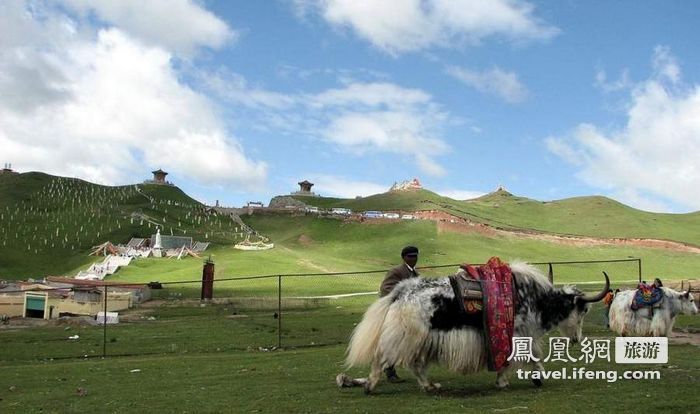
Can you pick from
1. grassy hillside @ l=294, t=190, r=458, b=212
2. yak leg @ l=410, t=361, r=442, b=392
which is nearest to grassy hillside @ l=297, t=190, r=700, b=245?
grassy hillside @ l=294, t=190, r=458, b=212

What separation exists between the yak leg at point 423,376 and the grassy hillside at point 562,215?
66.1 meters

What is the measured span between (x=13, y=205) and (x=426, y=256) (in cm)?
6469

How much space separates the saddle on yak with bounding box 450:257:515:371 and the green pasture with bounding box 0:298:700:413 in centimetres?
52

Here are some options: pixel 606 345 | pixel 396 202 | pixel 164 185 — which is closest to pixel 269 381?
pixel 606 345

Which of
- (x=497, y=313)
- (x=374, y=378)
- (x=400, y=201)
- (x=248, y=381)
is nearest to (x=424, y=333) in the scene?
(x=374, y=378)

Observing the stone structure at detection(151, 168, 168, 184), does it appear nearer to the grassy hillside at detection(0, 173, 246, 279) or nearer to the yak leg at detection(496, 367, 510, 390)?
the grassy hillside at detection(0, 173, 246, 279)

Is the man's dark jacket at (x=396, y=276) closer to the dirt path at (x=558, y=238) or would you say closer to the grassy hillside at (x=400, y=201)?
the dirt path at (x=558, y=238)

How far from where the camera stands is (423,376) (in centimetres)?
749

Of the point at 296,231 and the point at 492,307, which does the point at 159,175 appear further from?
the point at 492,307

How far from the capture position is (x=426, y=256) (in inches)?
2061

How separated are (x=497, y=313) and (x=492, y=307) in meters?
0.10

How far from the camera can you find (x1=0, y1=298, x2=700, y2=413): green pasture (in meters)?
6.88

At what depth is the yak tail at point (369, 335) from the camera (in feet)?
24.8

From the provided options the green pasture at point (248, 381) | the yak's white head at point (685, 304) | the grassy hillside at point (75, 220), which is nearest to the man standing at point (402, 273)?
the green pasture at point (248, 381)
